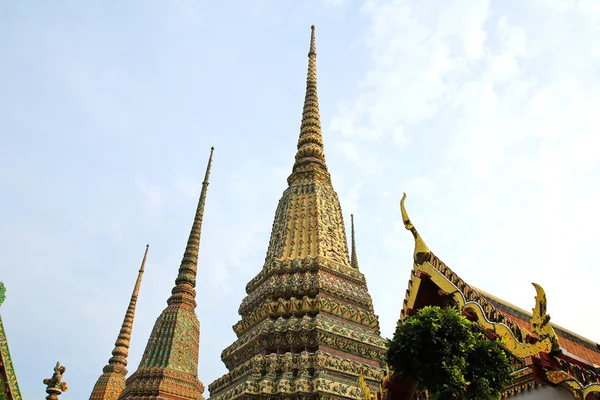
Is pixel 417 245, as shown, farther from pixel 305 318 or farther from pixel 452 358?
pixel 305 318

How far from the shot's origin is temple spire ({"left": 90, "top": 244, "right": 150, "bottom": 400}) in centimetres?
2528

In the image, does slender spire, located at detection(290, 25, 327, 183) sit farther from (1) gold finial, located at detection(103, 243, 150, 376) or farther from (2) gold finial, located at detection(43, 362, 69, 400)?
(1) gold finial, located at detection(103, 243, 150, 376)

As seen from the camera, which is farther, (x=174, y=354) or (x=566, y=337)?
(x=174, y=354)

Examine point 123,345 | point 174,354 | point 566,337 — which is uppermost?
point 123,345

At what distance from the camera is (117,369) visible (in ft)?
87.2

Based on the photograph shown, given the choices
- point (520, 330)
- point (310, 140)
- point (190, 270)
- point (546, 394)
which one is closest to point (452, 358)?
point (520, 330)

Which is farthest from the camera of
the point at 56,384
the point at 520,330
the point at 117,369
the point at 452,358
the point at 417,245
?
the point at 117,369

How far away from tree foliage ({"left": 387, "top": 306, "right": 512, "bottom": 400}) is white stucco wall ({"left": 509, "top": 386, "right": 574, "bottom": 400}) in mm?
373

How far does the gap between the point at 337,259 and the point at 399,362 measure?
27.9 feet

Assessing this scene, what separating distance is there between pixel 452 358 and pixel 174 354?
54.1 feet

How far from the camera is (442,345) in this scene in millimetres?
5281

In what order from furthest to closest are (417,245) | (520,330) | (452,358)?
(417,245) < (520,330) < (452,358)

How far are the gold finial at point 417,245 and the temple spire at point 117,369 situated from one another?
2223cm

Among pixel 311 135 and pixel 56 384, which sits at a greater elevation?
pixel 311 135
